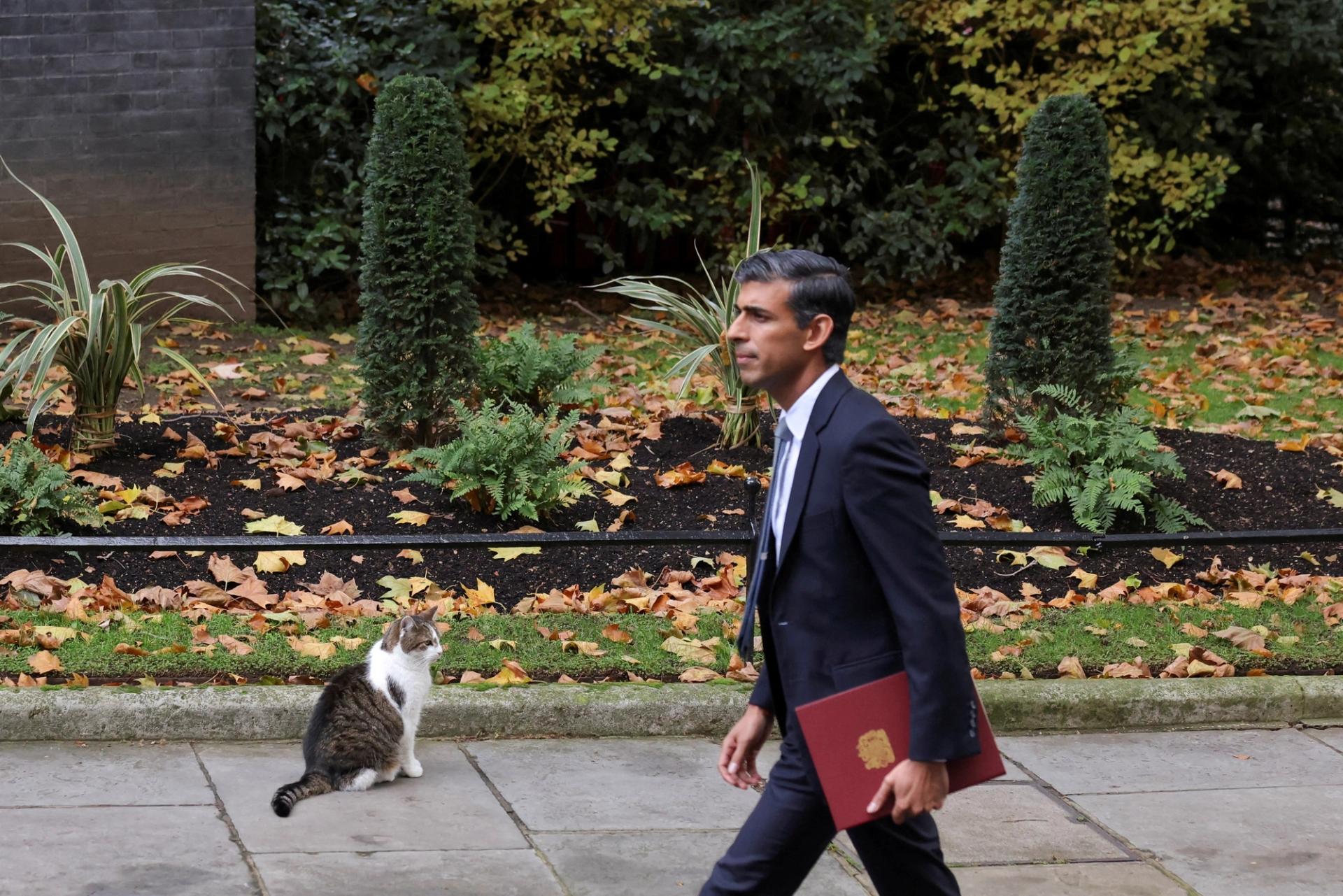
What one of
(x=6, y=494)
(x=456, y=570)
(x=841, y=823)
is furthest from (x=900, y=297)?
(x=841, y=823)

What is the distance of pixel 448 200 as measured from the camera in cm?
831

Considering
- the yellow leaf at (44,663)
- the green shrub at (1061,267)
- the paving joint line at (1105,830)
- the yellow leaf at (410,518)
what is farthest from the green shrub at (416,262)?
the paving joint line at (1105,830)

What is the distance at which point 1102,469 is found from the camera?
7.74 m

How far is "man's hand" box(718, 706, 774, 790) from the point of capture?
3.41m

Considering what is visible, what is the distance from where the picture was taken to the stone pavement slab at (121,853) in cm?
412

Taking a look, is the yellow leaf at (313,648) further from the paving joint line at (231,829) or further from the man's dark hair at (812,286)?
the man's dark hair at (812,286)

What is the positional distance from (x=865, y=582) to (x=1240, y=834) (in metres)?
2.44

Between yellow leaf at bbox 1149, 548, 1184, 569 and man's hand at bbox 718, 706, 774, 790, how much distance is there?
4595mm

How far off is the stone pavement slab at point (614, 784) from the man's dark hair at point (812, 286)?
2134mm

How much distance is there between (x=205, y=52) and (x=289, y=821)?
969cm

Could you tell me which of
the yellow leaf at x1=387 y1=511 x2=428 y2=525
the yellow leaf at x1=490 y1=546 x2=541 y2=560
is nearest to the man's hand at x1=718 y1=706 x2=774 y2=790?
the yellow leaf at x1=490 y1=546 x2=541 y2=560

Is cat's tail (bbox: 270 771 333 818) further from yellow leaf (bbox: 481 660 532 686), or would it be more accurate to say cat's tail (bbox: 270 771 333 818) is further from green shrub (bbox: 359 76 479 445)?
green shrub (bbox: 359 76 479 445)

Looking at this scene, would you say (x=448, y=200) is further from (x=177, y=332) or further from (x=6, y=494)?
(x=177, y=332)

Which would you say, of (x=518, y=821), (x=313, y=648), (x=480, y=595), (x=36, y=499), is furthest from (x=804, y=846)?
(x=36, y=499)
